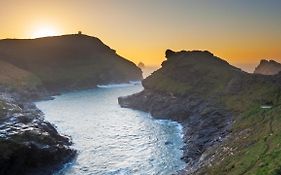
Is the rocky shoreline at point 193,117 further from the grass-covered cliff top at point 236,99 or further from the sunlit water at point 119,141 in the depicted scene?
the sunlit water at point 119,141

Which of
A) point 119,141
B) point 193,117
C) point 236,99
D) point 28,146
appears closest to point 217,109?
point 236,99

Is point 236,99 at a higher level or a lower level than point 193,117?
higher

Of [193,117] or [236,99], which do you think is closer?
[236,99]

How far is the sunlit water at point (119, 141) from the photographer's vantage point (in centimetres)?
7701

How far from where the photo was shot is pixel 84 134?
10925 cm

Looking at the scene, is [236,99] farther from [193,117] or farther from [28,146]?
[28,146]

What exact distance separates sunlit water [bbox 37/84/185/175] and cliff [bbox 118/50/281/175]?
17.2 ft

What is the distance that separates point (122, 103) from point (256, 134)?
363 ft

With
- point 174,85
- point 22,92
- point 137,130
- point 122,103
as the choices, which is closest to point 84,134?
point 137,130

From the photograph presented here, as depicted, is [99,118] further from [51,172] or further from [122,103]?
[51,172]

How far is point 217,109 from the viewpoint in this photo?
11156 cm

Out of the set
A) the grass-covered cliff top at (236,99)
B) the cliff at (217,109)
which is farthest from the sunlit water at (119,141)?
the grass-covered cliff top at (236,99)

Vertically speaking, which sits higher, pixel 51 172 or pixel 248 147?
pixel 248 147

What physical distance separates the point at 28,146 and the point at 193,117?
59622 millimetres
